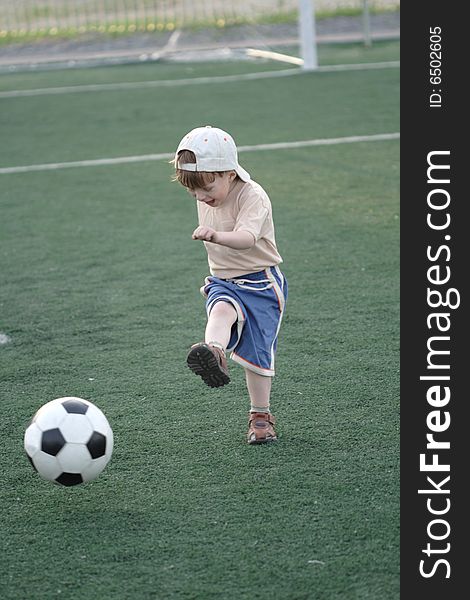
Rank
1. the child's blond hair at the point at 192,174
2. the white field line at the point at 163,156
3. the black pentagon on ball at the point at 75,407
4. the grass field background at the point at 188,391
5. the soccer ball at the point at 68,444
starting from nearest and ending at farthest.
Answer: the grass field background at the point at 188,391, the soccer ball at the point at 68,444, the black pentagon on ball at the point at 75,407, the child's blond hair at the point at 192,174, the white field line at the point at 163,156

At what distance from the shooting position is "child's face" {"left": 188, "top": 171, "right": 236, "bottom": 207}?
349cm

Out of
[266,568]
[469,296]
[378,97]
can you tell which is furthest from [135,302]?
[378,97]

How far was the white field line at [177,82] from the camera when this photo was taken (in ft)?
44.8

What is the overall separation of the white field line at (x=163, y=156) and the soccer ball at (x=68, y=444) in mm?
5977

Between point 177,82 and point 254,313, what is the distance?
35.6 ft

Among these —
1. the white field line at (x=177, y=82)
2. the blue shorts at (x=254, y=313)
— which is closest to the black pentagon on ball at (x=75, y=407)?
the blue shorts at (x=254, y=313)

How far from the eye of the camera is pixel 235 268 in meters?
3.63

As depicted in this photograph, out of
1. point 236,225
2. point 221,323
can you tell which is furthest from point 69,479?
point 236,225

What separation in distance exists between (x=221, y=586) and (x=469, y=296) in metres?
2.13

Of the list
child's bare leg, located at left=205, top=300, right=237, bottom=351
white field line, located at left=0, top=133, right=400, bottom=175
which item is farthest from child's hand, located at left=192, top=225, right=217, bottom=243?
white field line, located at left=0, top=133, right=400, bottom=175

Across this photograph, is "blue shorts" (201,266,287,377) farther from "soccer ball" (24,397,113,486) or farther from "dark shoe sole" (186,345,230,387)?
"soccer ball" (24,397,113,486)

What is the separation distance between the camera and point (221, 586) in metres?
2.77

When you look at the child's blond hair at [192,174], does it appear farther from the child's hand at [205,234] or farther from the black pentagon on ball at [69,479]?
the black pentagon on ball at [69,479]

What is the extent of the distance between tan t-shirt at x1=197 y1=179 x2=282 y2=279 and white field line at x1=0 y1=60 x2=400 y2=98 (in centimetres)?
1036
